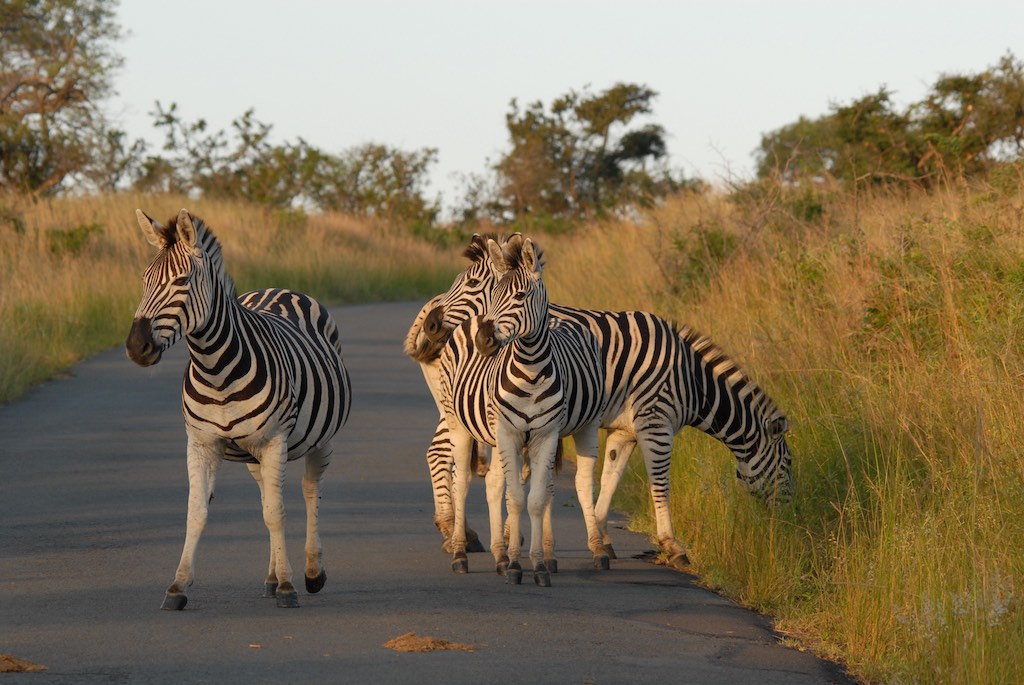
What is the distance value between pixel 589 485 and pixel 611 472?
287mm

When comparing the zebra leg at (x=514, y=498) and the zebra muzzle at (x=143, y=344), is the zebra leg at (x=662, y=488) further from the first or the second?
the zebra muzzle at (x=143, y=344)

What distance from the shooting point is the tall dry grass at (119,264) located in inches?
778

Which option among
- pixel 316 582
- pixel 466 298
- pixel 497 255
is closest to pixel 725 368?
pixel 466 298

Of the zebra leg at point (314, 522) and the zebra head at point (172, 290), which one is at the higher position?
the zebra head at point (172, 290)

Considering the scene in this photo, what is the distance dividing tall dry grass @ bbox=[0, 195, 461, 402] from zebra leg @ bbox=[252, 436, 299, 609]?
9039 millimetres

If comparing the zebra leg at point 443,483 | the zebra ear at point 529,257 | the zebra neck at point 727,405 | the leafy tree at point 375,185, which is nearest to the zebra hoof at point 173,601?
the zebra leg at point 443,483

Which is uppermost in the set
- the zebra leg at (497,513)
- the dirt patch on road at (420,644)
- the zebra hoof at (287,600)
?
the zebra leg at (497,513)

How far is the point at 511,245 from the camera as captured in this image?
8.19m

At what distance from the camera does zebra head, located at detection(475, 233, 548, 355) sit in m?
7.88

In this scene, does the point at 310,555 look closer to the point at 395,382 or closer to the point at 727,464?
the point at 727,464

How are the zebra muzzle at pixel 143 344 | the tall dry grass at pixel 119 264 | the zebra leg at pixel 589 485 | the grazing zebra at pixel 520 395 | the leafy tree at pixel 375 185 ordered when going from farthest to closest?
the leafy tree at pixel 375 185 < the tall dry grass at pixel 119 264 < the zebra leg at pixel 589 485 < the grazing zebra at pixel 520 395 < the zebra muzzle at pixel 143 344

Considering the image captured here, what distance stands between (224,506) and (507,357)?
10.8 ft

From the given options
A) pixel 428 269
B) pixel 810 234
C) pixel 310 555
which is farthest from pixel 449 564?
pixel 428 269

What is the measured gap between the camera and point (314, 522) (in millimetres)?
7914
